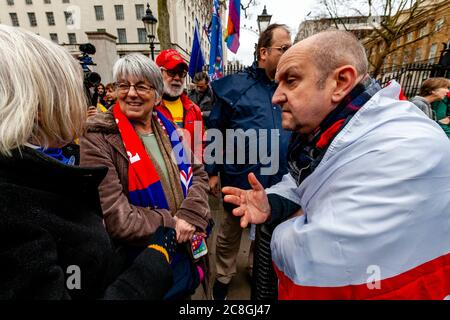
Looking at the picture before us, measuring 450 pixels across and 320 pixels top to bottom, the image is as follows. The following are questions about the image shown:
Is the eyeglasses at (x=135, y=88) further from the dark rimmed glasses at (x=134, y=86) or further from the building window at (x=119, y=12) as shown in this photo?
the building window at (x=119, y=12)

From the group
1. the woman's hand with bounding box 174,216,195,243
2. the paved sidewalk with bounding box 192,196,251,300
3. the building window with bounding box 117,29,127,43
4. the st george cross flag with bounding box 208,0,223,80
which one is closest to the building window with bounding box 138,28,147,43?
the building window with bounding box 117,29,127,43

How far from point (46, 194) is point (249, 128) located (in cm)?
170

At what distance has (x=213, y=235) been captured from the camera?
10.8 feet

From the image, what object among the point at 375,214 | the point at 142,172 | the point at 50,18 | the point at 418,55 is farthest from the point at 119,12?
the point at 375,214

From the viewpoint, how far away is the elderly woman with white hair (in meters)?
0.63

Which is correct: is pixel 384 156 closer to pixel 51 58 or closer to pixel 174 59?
pixel 51 58

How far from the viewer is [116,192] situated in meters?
1.40

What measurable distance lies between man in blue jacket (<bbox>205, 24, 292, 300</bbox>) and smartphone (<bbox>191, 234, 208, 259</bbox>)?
662 mm

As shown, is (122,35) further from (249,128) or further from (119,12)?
(249,128)

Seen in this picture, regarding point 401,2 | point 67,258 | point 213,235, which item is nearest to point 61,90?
point 67,258

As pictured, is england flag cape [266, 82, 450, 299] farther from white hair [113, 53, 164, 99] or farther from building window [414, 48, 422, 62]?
building window [414, 48, 422, 62]

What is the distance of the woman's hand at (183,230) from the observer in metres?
1.56

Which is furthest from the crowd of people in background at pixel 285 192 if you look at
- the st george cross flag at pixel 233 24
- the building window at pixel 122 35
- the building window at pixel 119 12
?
the building window at pixel 119 12

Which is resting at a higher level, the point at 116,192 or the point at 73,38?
the point at 73,38
